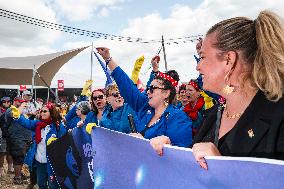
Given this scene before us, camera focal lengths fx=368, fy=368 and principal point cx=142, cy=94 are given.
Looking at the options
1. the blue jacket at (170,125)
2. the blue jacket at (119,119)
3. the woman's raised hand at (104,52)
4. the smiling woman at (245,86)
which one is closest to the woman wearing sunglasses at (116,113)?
the blue jacket at (119,119)

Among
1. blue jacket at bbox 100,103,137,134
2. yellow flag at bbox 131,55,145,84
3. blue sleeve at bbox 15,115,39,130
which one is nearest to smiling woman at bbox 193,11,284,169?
blue jacket at bbox 100,103,137,134

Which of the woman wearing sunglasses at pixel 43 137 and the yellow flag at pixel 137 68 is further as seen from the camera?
the yellow flag at pixel 137 68

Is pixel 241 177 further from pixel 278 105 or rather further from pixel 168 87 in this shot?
pixel 168 87

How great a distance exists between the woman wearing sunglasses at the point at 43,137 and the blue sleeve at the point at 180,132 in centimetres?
358

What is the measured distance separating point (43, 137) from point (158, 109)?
3894 mm

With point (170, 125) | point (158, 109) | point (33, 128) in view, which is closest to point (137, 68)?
point (33, 128)

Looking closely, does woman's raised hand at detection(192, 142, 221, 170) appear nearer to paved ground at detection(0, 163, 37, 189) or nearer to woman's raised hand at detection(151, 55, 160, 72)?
woman's raised hand at detection(151, 55, 160, 72)

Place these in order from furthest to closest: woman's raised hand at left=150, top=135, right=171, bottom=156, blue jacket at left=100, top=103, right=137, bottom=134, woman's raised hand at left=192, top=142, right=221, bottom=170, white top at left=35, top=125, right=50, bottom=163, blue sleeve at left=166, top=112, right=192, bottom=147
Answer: white top at left=35, top=125, right=50, bottom=163, blue jacket at left=100, top=103, right=137, bottom=134, blue sleeve at left=166, top=112, right=192, bottom=147, woman's raised hand at left=150, top=135, right=171, bottom=156, woman's raised hand at left=192, top=142, right=221, bottom=170

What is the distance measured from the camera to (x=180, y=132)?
307 cm

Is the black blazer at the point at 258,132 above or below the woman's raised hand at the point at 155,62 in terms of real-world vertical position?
below

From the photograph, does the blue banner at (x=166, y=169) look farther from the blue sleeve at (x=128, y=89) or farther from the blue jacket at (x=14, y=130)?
the blue jacket at (x=14, y=130)

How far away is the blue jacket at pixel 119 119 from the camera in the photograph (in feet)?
14.4

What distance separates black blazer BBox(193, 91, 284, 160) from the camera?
139cm

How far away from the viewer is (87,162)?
420 centimetres
